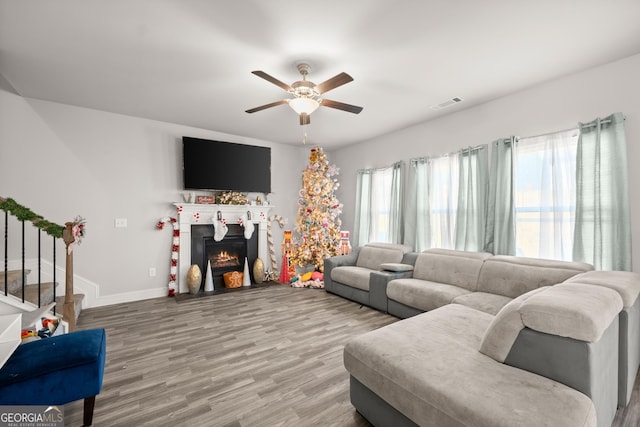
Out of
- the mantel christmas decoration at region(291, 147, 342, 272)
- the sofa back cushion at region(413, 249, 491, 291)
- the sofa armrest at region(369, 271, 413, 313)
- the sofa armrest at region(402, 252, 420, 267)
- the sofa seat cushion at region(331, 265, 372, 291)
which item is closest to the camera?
the sofa back cushion at region(413, 249, 491, 291)

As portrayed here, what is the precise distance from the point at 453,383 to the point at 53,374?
2146 millimetres

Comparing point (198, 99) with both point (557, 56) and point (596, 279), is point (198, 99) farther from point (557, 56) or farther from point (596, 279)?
point (596, 279)

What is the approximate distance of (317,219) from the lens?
5344 mm

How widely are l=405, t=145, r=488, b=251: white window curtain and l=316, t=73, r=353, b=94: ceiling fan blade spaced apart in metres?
2.39

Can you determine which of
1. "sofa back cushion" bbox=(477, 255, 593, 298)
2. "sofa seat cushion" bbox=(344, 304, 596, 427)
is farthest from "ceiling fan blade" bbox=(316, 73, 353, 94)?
"sofa back cushion" bbox=(477, 255, 593, 298)

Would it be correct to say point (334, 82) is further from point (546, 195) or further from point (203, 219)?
point (203, 219)

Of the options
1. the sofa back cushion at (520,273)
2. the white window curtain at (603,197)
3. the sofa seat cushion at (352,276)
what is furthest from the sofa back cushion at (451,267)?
the white window curtain at (603,197)

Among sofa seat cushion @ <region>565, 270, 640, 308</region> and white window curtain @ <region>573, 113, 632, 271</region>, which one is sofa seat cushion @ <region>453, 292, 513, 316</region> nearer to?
sofa seat cushion @ <region>565, 270, 640, 308</region>

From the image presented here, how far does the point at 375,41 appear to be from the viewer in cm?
241

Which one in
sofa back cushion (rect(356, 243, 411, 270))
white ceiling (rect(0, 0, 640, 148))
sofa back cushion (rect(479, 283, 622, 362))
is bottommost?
sofa back cushion (rect(356, 243, 411, 270))

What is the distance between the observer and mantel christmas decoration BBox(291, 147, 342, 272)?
17.6 ft

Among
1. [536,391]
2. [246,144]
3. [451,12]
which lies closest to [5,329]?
[536,391]

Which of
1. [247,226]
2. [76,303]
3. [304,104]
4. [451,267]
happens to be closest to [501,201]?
[451,267]

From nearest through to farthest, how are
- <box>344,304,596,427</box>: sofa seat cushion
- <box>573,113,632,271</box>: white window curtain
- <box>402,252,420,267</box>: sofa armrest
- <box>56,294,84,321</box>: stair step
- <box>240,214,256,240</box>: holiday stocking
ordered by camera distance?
<box>344,304,596,427</box>: sofa seat cushion, <box>573,113,632,271</box>: white window curtain, <box>56,294,84,321</box>: stair step, <box>402,252,420,267</box>: sofa armrest, <box>240,214,256,240</box>: holiday stocking
